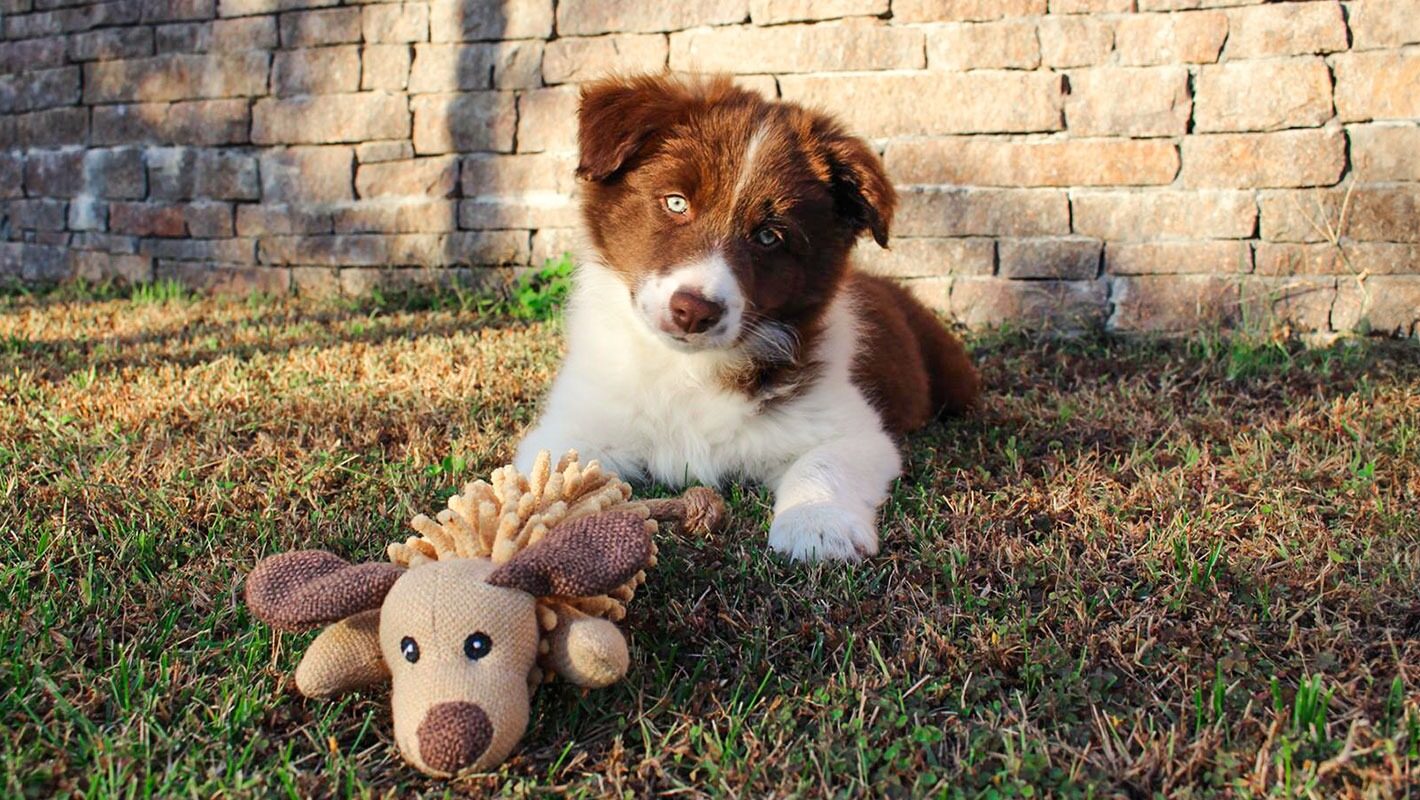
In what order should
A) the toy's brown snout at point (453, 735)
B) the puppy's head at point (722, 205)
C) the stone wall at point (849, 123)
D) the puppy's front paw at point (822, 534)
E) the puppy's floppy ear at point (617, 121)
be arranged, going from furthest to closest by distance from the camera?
the stone wall at point (849, 123), the puppy's floppy ear at point (617, 121), the puppy's head at point (722, 205), the puppy's front paw at point (822, 534), the toy's brown snout at point (453, 735)

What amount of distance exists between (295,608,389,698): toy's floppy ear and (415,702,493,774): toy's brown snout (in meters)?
0.24

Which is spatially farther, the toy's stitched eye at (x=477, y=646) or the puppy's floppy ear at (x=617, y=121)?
the puppy's floppy ear at (x=617, y=121)

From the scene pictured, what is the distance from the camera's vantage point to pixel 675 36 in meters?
5.16

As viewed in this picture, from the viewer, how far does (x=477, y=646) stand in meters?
1.58

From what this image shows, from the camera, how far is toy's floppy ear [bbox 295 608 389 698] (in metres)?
1.69

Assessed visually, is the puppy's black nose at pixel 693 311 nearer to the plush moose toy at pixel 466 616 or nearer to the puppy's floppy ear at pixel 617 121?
the puppy's floppy ear at pixel 617 121

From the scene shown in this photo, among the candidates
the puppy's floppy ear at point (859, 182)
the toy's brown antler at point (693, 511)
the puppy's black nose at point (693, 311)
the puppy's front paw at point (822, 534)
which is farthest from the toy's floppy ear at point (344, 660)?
the puppy's floppy ear at point (859, 182)

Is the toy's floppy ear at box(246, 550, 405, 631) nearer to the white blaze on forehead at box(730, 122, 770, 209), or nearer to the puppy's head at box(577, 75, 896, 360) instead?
the puppy's head at box(577, 75, 896, 360)

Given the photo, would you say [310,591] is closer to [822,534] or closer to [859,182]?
[822,534]

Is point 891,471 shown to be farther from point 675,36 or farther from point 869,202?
point 675,36

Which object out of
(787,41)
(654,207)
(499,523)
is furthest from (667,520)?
(787,41)

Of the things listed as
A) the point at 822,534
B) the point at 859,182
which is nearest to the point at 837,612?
the point at 822,534

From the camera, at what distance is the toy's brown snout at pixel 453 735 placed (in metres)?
1.50

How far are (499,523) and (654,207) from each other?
1.14 m
